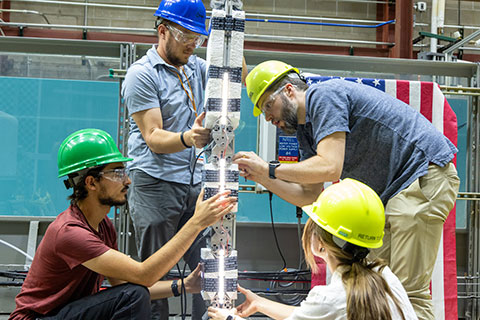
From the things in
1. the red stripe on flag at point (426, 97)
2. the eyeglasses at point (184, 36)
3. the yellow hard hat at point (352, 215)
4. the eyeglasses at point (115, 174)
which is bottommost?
the yellow hard hat at point (352, 215)

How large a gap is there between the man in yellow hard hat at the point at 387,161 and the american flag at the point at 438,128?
1322 millimetres

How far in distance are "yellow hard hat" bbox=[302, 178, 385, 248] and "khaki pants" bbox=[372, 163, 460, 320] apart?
0.46 m

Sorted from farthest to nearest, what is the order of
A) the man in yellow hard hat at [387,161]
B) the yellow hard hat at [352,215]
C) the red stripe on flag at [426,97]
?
the red stripe on flag at [426,97], the man in yellow hard hat at [387,161], the yellow hard hat at [352,215]

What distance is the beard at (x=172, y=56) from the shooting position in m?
2.36

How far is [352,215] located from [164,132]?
3.44ft

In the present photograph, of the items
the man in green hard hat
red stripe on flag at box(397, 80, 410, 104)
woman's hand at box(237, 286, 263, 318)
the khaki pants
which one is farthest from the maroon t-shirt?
red stripe on flag at box(397, 80, 410, 104)

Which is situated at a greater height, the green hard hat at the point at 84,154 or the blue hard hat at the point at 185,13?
the blue hard hat at the point at 185,13

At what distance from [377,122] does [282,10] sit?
15.0 feet

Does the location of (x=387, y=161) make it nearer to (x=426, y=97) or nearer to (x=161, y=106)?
(x=161, y=106)

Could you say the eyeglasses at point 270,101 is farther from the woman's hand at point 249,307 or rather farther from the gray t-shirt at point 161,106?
the woman's hand at point 249,307

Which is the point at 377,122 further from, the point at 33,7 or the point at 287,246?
the point at 33,7

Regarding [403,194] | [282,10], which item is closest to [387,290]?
[403,194]

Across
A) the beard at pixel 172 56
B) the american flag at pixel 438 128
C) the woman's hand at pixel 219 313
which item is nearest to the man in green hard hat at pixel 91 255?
the woman's hand at pixel 219 313

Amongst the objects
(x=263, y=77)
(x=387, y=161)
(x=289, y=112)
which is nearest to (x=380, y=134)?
(x=387, y=161)
